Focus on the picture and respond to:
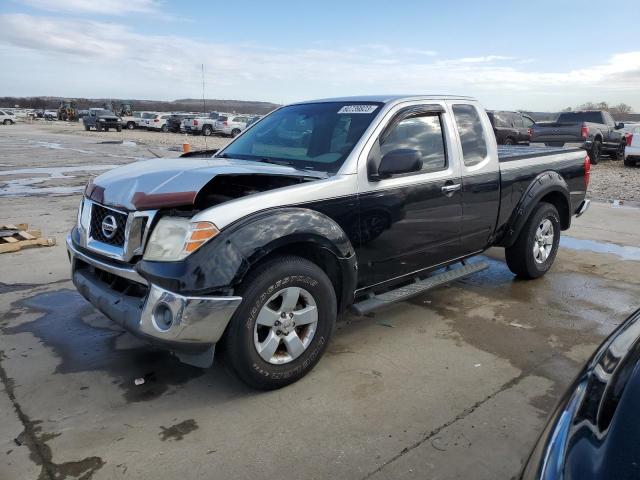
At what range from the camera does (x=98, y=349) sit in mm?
3949

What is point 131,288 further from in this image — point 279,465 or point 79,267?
point 279,465

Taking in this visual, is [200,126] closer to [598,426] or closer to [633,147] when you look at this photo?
[633,147]

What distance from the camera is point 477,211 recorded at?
470 centimetres

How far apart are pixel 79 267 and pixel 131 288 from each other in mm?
685

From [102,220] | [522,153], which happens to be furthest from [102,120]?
[102,220]

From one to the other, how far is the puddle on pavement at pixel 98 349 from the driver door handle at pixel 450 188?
235cm

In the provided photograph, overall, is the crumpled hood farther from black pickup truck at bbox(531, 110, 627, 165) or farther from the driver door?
black pickup truck at bbox(531, 110, 627, 165)

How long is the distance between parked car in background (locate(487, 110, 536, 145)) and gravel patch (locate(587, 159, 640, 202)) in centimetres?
377

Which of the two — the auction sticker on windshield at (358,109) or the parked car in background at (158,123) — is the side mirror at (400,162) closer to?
the auction sticker on windshield at (358,109)

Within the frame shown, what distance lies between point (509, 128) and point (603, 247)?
614 inches

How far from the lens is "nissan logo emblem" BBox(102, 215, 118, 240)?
132 inches

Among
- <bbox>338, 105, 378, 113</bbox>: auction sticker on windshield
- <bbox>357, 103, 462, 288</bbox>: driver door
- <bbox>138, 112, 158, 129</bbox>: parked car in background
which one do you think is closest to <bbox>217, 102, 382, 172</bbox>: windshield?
<bbox>338, 105, 378, 113</bbox>: auction sticker on windshield

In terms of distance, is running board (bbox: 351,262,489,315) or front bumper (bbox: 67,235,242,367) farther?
running board (bbox: 351,262,489,315)

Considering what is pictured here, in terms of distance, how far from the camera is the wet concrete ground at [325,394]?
271 cm
